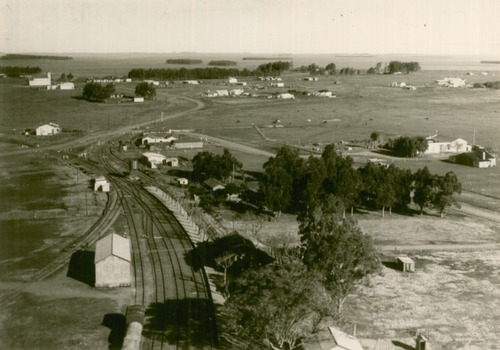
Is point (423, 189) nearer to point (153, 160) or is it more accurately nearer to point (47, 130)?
point (153, 160)

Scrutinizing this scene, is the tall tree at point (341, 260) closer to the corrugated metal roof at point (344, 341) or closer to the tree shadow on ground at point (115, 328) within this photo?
the corrugated metal roof at point (344, 341)

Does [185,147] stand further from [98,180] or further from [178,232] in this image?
[178,232]

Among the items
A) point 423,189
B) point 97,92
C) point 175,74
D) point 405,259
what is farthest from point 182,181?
point 175,74

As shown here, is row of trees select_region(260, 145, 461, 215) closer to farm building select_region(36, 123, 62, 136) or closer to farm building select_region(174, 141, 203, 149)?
farm building select_region(174, 141, 203, 149)

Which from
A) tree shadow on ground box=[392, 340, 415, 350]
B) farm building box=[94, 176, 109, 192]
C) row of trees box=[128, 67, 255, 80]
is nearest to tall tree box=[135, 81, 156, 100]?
row of trees box=[128, 67, 255, 80]

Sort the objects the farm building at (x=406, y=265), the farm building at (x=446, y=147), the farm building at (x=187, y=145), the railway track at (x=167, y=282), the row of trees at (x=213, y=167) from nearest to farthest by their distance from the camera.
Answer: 1. the railway track at (x=167, y=282)
2. the farm building at (x=406, y=265)
3. the row of trees at (x=213, y=167)
4. the farm building at (x=446, y=147)
5. the farm building at (x=187, y=145)

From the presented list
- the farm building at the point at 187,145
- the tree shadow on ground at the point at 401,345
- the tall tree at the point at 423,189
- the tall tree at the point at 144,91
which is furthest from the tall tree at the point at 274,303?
the tall tree at the point at 144,91

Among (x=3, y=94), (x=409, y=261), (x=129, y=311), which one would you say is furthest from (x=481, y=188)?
(x=3, y=94)
